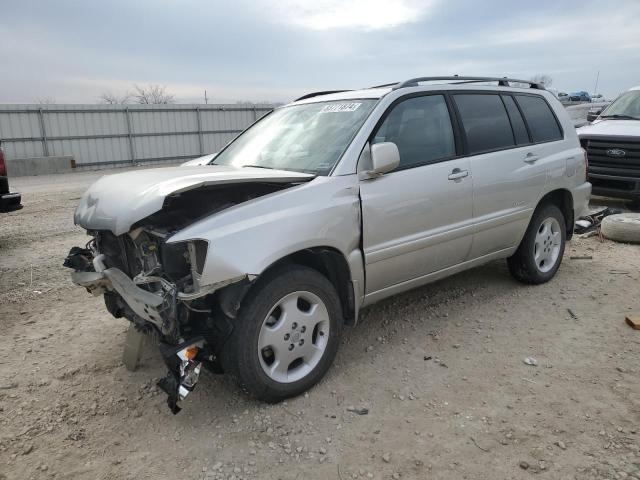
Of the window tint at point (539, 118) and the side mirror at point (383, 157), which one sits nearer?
the side mirror at point (383, 157)

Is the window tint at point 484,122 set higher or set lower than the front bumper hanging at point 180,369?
higher

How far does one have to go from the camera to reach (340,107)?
376 centimetres

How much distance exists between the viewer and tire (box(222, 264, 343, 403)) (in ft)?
9.14

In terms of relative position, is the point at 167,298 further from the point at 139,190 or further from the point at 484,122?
the point at 484,122

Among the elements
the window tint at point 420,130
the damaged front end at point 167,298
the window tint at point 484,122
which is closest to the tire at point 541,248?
the window tint at point 484,122

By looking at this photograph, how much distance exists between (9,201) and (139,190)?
445 cm

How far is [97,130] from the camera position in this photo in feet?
60.8

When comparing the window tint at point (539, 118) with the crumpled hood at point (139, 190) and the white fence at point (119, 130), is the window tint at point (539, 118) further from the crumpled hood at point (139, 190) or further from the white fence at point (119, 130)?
the white fence at point (119, 130)

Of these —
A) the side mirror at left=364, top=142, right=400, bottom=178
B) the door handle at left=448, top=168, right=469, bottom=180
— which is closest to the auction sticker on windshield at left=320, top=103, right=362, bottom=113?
the side mirror at left=364, top=142, right=400, bottom=178

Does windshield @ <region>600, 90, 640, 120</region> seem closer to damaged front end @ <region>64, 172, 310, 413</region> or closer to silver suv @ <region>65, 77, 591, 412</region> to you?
silver suv @ <region>65, 77, 591, 412</region>

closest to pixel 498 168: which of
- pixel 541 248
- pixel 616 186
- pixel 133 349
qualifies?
pixel 541 248

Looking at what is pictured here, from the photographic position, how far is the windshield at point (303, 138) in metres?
3.43

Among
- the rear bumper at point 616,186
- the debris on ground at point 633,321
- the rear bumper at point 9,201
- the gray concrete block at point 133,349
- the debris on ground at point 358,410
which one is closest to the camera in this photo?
the debris on ground at point 358,410

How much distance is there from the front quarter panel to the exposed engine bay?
7 centimetres
